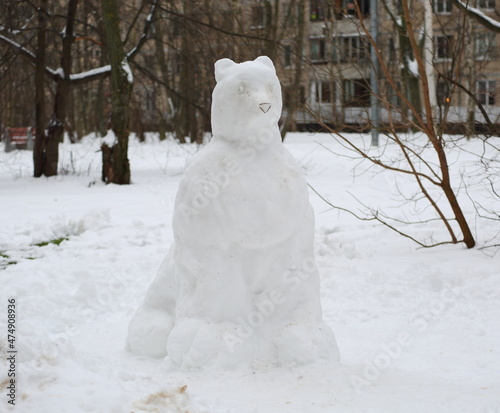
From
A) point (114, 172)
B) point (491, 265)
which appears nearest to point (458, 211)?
point (491, 265)

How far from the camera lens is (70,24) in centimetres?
1365

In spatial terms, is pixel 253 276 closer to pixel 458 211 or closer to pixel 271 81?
pixel 271 81

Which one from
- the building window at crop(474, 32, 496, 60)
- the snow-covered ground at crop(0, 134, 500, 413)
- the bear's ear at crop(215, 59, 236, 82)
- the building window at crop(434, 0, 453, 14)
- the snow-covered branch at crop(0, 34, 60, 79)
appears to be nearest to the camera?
the snow-covered ground at crop(0, 134, 500, 413)

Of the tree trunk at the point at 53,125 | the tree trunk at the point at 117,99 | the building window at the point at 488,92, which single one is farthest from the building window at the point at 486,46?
the tree trunk at the point at 53,125

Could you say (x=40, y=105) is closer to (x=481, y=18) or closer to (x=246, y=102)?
(x=481, y=18)

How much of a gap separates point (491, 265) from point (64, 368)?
14.7 ft

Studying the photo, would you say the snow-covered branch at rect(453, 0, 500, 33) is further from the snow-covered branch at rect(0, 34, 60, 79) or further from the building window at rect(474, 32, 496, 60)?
the snow-covered branch at rect(0, 34, 60, 79)

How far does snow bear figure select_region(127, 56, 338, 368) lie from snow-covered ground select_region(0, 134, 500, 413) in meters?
0.17

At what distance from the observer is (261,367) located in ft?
12.6

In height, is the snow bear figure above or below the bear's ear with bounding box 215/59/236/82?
below

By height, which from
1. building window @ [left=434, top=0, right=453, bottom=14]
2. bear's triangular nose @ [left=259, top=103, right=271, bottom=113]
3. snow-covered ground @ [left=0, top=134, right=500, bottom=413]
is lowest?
snow-covered ground @ [left=0, top=134, right=500, bottom=413]

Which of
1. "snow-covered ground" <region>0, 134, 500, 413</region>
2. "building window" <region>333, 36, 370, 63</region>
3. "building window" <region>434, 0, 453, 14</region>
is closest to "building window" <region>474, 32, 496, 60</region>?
"building window" <region>434, 0, 453, 14</region>

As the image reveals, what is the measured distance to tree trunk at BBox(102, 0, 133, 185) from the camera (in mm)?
12242

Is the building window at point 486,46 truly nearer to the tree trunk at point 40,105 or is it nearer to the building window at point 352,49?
the building window at point 352,49
